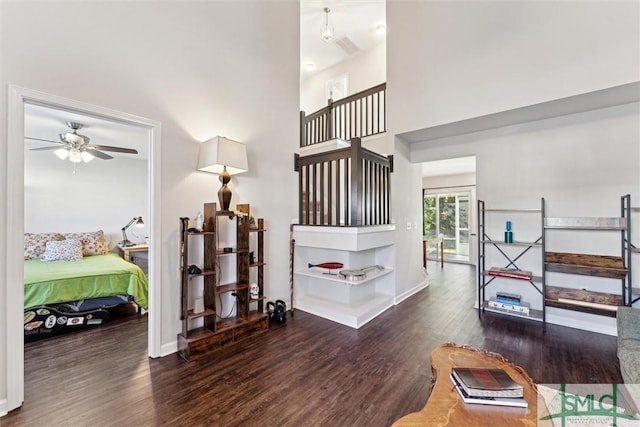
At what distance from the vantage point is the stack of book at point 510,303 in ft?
11.0

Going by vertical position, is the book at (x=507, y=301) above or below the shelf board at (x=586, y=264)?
below

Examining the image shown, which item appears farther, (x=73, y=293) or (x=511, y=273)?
(x=511, y=273)

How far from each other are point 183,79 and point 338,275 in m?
2.91

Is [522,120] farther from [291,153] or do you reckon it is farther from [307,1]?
[307,1]

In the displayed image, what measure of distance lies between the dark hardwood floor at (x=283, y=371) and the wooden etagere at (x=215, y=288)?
15cm

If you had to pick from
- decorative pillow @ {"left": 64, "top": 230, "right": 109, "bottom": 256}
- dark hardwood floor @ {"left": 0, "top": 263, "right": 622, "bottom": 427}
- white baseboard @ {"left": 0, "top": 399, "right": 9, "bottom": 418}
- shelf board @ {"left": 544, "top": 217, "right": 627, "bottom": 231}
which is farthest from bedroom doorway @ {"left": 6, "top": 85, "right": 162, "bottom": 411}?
shelf board @ {"left": 544, "top": 217, "right": 627, "bottom": 231}

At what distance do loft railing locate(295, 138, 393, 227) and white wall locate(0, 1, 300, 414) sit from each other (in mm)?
265

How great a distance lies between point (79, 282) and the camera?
10.3ft

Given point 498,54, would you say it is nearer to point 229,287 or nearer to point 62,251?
point 229,287

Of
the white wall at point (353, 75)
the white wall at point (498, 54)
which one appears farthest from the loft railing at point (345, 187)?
the white wall at point (353, 75)

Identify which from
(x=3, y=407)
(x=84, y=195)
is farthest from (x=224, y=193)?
(x=84, y=195)

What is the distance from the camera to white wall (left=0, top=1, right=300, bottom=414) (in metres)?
1.97

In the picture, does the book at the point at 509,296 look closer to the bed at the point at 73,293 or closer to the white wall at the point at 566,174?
the white wall at the point at 566,174

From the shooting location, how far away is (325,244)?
350 centimetres
